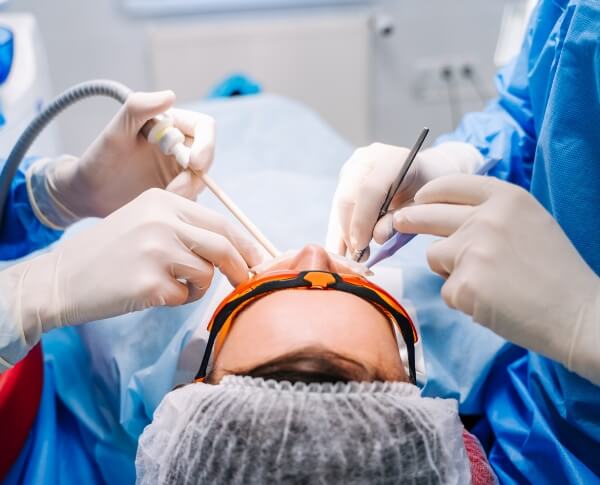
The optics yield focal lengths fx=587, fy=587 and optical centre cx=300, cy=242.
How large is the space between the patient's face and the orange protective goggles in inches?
0.4

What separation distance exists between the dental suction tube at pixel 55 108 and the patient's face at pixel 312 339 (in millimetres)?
592

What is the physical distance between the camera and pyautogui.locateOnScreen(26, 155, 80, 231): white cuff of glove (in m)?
1.40

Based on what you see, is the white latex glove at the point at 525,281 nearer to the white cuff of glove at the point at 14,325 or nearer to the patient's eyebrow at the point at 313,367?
the patient's eyebrow at the point at 313,367

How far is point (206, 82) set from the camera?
2908mm

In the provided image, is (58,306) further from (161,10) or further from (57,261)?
(161,10)

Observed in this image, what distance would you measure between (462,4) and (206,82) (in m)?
1.32

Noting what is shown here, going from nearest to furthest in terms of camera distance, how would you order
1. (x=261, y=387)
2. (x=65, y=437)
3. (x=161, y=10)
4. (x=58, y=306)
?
(x=261, y=387), (x=58, y=306), (x=65, y=437), (x=161, y=10)

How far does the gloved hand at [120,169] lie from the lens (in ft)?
3.92

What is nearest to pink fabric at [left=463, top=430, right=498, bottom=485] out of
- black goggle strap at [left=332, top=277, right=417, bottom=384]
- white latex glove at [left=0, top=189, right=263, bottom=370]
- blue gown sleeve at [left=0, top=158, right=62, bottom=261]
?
black goggle strap at [left=332, top=277, right=417, bottom=384]

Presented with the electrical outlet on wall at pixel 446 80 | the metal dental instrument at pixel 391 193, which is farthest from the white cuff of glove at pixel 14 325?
the electrical outlet on wall at pixel 446 80

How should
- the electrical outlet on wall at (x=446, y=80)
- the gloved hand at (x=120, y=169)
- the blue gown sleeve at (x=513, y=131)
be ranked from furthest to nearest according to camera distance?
the electrical outlet on wall at (x=446, y=80) < the blue gown sleeve at (x=513, y=131) < the gloved hand at (x=120, y=169)

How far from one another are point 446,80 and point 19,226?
7.57ft

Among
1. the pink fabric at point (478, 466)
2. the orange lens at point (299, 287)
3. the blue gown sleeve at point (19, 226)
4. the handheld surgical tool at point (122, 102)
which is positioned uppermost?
the handheld surgical tool at point (122, 102)

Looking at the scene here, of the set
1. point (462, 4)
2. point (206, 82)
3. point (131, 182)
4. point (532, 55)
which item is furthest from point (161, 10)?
point (532, 55)
